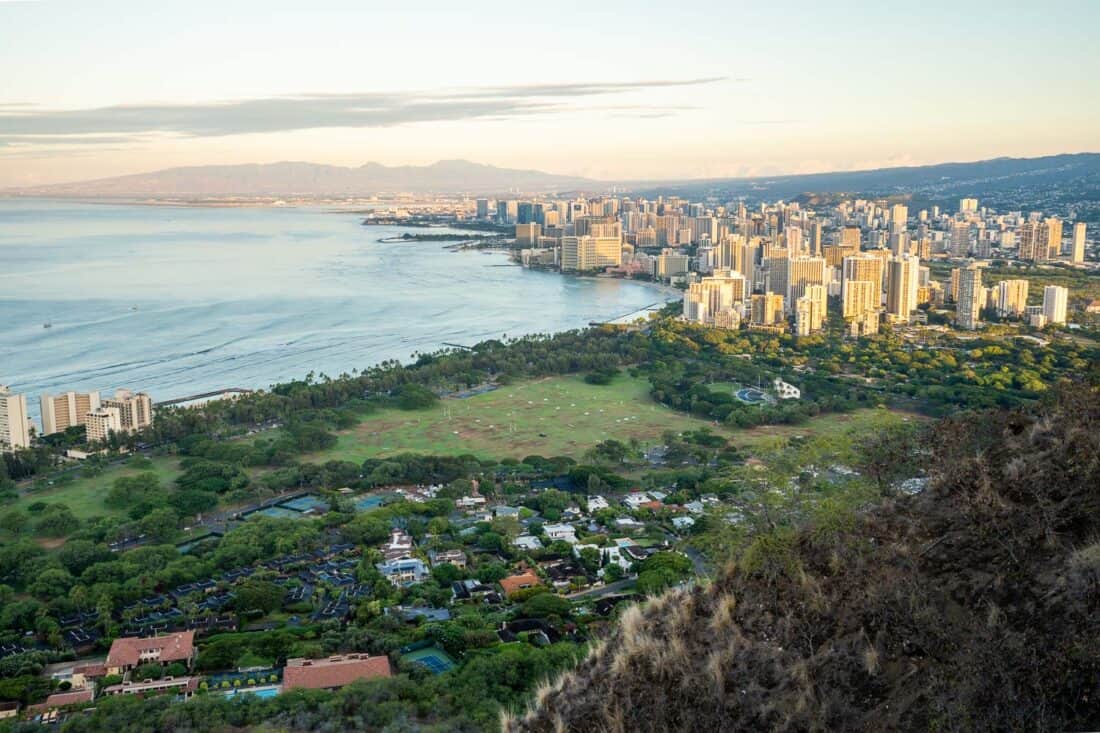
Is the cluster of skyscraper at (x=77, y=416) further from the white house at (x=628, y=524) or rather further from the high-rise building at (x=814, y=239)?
the high-rise building at (x=814, y=239)

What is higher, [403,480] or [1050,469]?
[1050,469]

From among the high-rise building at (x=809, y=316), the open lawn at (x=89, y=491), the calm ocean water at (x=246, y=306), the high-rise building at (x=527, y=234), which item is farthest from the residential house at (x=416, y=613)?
the high-rise building at (x=527, y=234)

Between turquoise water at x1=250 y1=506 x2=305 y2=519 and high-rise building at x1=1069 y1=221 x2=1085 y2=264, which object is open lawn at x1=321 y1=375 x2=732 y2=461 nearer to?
turquoise water at x1=250 y1=506 x2=305 y2=519

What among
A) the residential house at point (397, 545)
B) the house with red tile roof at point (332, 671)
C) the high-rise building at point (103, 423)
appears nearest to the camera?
the house with red tile roof at point (332, 671)

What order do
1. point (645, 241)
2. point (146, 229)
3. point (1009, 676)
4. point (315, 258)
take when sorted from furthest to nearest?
point (146, 229) → point (645, 241) → point (315, 258) → point (1009, 676)

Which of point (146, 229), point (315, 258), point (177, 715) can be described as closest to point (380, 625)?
point (177, 715)

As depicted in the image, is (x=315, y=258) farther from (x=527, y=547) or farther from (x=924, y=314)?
(x=527, y=547)

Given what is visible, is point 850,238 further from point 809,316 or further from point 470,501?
point 470,501
